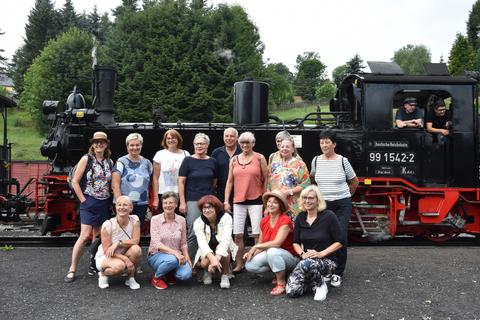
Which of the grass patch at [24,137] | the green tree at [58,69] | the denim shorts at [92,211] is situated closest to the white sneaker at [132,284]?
the denim shorts at [92,211]

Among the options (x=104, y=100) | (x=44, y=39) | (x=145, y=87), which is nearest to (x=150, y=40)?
(x=145, y=87)

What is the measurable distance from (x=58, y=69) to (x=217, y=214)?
126 feet

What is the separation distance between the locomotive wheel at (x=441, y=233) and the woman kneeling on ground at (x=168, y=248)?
4.50 meters

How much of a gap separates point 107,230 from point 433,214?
16.3ft

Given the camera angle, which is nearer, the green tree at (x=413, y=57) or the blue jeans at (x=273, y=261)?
the blue jeans at (x=273, y=261)

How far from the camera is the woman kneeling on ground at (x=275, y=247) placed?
478cm

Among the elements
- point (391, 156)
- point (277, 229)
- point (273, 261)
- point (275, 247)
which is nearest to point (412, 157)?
point (391, 156)

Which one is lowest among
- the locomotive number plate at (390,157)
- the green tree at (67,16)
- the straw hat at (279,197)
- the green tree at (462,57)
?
the straw hat at (279,197)

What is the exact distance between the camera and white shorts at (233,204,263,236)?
5445mm

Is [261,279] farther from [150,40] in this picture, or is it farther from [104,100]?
[150,40]

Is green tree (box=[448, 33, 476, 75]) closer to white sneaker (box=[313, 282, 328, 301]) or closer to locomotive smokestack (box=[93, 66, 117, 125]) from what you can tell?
locomotive smokestack (box=[93, 66, 117, 125])

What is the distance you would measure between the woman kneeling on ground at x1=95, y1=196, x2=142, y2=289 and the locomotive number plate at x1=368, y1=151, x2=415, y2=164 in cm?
398

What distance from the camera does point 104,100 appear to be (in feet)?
26.4

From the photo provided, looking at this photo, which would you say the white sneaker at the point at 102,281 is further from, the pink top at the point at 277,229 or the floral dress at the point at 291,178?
the floral dress at the point at 291,178
